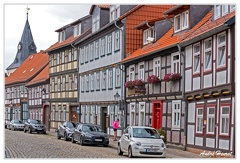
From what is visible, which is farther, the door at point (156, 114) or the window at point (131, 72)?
the window at point (131, 72)

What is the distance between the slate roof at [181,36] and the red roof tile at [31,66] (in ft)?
57.1

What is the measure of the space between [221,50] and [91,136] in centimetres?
1076

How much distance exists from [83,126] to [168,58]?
671 centimetres

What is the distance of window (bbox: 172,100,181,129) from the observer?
27.8 metres

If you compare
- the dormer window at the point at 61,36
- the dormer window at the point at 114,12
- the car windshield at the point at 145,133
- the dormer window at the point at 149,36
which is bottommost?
the car windshield at the point at 145,133

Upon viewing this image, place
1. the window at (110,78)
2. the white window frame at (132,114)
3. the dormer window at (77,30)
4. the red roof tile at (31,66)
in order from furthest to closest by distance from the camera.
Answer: the red roof tile at (31,66) < the dormer window at (77,30) < the window at (110,78) < the white window frame at (132,114)

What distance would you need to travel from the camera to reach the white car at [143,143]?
2200 centimetres

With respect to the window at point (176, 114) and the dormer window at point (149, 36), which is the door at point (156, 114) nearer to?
the window at point (176, 114)

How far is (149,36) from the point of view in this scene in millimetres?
34438

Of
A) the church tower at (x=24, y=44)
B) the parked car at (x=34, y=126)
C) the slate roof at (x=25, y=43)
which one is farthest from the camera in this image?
the parked car at (x=34, y=126)

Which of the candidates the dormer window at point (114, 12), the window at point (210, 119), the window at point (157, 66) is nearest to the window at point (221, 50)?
the window at point (210, 119)

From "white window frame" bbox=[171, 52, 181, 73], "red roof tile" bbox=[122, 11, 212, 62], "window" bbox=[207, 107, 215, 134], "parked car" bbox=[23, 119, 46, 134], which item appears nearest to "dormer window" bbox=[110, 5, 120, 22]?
"red roof tile" bbox=[122, 11, 212, 62]

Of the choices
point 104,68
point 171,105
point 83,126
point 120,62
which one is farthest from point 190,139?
point 104,68

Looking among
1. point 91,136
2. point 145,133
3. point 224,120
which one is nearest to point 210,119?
point 224,120
